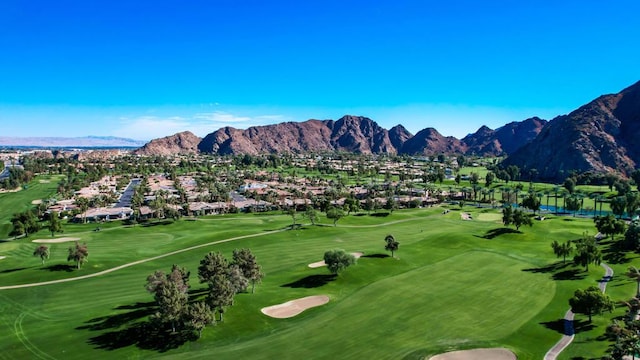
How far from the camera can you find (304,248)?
10188 cm

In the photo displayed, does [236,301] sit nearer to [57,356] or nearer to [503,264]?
[57,356]

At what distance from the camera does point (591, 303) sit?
56.0m

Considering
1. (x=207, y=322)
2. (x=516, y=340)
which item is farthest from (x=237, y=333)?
(x=516, y=340)

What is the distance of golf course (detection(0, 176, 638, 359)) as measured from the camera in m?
50.7

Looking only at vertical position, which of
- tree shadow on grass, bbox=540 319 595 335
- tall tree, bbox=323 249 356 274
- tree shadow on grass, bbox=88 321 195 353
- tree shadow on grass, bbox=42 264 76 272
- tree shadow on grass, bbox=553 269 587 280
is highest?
tall tree, bbox=323 249 356 274

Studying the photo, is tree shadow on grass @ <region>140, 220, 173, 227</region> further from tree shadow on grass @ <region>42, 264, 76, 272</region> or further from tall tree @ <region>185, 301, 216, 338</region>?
tall tree @ <region>185, 301, 216, 338</region>

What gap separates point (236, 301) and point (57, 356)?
Answer: 23.2 metres

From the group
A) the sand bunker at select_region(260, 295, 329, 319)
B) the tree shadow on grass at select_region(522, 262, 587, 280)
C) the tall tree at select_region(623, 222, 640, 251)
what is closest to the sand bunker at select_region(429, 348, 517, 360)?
the sand bunker at select_region(260, 295, 329, 319)

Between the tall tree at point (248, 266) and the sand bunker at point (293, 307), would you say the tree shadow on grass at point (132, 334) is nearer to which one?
the sand bunker at point (293, 307)

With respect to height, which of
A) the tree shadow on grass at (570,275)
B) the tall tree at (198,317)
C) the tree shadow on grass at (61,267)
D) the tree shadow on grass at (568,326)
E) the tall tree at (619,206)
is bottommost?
the tree shadow on grass at (568,326)

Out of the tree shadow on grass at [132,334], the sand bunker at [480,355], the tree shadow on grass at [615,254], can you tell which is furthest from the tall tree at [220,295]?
the tree shadow on grass at [615,254]

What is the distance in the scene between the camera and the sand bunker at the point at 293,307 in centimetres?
6009

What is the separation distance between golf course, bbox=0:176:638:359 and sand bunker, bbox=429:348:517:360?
102 centimetres

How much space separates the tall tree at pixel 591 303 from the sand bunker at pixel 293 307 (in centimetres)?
3471
